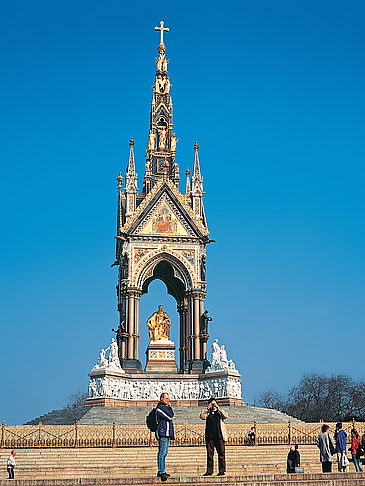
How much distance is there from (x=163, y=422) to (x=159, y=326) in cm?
2822

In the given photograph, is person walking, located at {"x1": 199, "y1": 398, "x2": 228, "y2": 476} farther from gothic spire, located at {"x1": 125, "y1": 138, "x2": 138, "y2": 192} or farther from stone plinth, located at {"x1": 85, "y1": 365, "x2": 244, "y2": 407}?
gothic spire, located at {"x1": 125, "y1": 138, "x2": 138, "y2": 192}

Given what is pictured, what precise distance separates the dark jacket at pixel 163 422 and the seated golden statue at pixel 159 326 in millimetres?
27873

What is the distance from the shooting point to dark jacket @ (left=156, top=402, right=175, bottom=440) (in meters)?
12.7

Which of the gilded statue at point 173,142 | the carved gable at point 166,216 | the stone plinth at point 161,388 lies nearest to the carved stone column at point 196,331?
the stone plinth at point 161,388

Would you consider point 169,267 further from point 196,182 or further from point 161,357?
point 161,357

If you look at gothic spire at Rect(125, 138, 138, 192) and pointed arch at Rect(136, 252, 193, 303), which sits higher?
gothic spire at Rect(125, 138, 138, 192)

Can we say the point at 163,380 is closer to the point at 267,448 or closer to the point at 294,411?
the point at 267,448

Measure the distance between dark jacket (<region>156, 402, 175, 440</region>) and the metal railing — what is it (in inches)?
533

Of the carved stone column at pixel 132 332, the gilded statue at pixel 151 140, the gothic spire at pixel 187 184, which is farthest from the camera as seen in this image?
the gilded statue at pixel 151 140

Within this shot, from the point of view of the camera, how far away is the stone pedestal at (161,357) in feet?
129

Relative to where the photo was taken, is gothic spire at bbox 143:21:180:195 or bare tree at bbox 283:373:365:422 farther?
bare tree at bbox 283:373:365:422

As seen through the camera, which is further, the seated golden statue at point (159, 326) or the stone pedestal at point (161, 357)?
the seated golden statue at point (159, 326)

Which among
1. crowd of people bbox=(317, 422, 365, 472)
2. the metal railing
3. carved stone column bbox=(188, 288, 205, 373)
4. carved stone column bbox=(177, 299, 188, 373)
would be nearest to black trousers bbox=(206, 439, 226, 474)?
crowd of people bbox=(317, 422, 365, 472)

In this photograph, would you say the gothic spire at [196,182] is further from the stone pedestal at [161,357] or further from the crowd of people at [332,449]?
the crowd of people at [332,449]
